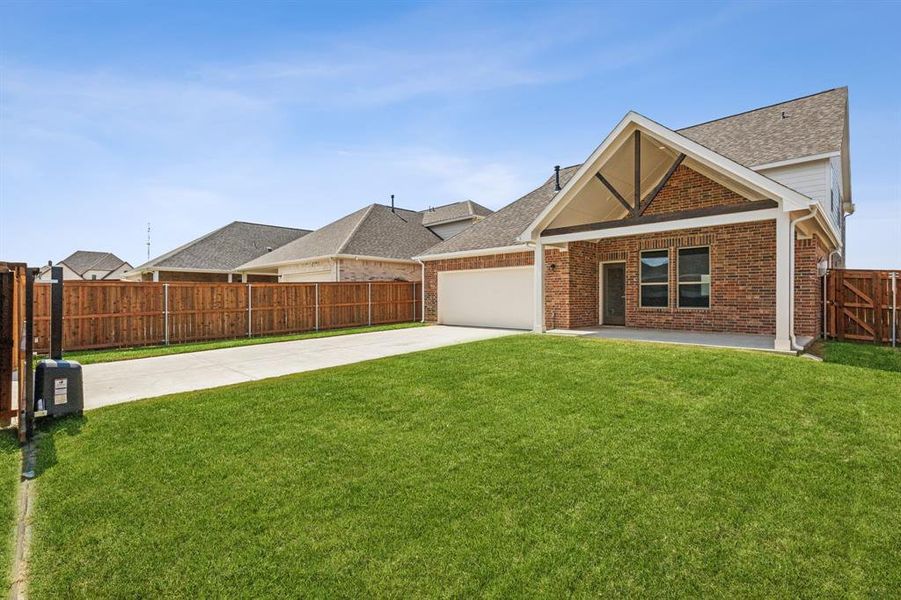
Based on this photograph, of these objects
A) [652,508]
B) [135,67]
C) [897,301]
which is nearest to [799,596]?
[652,508]

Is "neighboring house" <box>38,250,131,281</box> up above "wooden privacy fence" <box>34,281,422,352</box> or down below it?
above

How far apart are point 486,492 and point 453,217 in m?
22.2

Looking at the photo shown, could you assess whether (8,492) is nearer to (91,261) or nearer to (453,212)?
(453,212)

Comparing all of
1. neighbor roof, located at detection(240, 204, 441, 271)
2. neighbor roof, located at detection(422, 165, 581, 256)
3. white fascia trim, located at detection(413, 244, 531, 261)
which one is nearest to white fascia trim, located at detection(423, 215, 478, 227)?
neighbor roof, located at detection(240, 204, 441, 271)

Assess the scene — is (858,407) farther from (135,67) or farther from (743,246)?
(135,67)

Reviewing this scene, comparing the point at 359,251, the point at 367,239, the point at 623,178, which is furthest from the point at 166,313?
the point at 623,178

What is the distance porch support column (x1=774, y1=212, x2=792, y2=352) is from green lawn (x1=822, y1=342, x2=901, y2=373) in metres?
0.69

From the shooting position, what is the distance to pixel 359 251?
1944 centimetres

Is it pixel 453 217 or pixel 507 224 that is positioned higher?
pixel 453 217

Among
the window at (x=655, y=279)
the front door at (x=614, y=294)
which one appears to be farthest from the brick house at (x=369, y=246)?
the window at (x=655, y=279)

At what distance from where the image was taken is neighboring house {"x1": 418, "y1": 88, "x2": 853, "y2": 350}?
9.28 m

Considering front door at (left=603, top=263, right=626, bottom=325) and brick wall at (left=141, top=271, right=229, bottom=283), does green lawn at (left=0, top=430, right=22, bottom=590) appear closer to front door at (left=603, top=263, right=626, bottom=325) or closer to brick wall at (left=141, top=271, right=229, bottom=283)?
front door at (left=603, top=263, right=626, bottom=325)

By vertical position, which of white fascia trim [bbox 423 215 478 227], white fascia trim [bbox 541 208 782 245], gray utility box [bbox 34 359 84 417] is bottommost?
gray utility box [bbox 34 359 84 417]

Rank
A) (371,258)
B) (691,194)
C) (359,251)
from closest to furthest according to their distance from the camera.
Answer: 1. (691,194)
2. (359,251)
3. (371,258)
